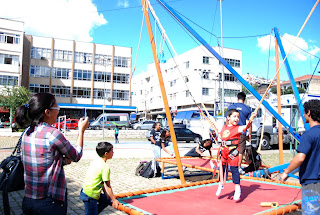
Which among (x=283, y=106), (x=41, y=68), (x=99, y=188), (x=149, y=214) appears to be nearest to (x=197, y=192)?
(x=149, y=214)

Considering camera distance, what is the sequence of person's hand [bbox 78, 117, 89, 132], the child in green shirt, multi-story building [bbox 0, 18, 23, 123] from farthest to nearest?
multi-story building [bbox 0, 18, 23, 123] → the child in green shirt → person's hand [bbox 78, 117, 89, 132]

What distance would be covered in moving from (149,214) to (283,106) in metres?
17.7

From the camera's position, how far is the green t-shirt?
147 inches

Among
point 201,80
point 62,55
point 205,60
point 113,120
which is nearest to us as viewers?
point 113,120

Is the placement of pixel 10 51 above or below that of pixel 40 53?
below

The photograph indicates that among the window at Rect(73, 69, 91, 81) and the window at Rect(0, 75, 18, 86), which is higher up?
the window at Rect(73, 69, 91, 81)

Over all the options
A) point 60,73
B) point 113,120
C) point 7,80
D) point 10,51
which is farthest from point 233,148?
point 60,73

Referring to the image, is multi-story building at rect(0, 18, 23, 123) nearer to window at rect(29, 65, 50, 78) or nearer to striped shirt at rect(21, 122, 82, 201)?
window at rect(29, 65, 50, 78)

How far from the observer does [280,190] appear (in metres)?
6.09

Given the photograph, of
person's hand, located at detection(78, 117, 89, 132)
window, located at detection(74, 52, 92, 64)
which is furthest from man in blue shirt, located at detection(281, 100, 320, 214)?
window, located at detection(74, 52, 92, 64)

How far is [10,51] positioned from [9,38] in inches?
86.6

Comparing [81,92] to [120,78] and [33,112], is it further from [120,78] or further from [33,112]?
[33,112]

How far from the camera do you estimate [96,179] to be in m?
3.86

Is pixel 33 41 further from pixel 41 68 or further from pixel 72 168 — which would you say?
pixel 72 168
